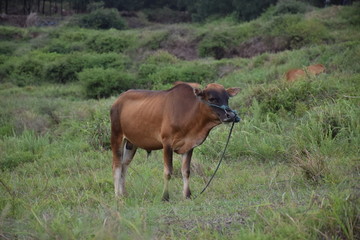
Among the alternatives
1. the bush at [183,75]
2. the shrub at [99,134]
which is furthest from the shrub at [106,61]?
the shrub at [99,134]

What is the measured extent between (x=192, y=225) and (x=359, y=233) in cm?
131

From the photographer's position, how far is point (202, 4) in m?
41.2

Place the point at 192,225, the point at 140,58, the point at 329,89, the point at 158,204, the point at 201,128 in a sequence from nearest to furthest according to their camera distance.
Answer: the point at 192,225
the point at 158,204
the point at 201,128
the point at 329,89
the point at 140,58

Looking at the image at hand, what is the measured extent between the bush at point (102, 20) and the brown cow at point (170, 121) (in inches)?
1212

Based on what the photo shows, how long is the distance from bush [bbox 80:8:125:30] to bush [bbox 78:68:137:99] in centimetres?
1900

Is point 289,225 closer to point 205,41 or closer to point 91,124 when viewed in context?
point 91,124

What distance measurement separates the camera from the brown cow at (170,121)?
5223 mm

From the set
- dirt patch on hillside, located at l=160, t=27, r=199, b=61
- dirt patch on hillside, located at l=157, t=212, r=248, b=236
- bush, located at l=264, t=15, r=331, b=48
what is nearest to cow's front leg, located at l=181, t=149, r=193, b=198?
dirt patch on hillside, located at l=157, t=212, r=248, b=236

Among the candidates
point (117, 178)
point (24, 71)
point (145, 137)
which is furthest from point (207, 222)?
point (24, 71)

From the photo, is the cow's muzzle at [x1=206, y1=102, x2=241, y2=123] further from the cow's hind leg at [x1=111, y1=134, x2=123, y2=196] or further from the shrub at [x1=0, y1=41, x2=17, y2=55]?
the shrub at [x1=0, y1=41, x2=17, y2=55]

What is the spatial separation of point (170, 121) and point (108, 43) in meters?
21.4

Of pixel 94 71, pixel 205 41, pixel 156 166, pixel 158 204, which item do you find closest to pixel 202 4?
pixel 205 41

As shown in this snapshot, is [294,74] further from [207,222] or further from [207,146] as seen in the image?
[207,222]

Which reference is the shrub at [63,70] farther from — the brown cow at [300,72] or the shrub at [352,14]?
the shrub at [352,14]
